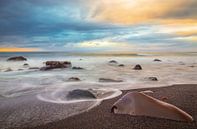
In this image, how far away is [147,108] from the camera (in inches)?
152

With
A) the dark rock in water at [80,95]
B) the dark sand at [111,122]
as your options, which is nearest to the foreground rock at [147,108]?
the dark sand at [111,122]

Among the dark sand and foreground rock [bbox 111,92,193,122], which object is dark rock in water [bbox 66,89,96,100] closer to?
the dark sand

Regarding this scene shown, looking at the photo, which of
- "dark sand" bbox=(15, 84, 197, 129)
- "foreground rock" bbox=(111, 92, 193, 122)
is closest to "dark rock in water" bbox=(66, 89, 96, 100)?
"dark sand" bbox=(15, 84, 197, 129)

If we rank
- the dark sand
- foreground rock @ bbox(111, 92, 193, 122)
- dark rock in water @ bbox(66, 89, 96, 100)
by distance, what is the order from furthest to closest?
dark rock in water @ bbox(66, 89, 96, 100) < foreground rock @ bbox(111, 92, 193, 122) < the dark sand

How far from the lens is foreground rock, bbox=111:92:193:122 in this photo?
3.66m

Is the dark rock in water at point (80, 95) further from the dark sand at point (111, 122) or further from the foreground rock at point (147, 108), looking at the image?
the foreground rock at point (147, 108)

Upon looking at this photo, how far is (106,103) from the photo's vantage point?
477 cm

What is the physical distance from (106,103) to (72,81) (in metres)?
3.51

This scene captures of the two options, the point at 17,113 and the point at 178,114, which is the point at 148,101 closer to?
the point at 178,114

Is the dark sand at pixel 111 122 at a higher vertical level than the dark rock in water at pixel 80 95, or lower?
lower

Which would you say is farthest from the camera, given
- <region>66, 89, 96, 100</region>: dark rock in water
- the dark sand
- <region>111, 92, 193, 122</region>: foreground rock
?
<region>66, 89, 96, 100</region>: dark rock in water

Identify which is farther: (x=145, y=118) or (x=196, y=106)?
(x=196, y=106)

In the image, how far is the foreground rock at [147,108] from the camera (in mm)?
3660

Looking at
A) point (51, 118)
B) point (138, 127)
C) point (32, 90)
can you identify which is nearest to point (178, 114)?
point (138, 127)
